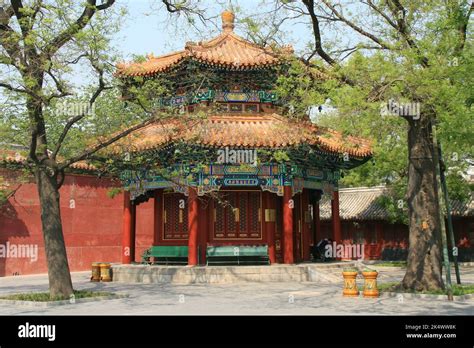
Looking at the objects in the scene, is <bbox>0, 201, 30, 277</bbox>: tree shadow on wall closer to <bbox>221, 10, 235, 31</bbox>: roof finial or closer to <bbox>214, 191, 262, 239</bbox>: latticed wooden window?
<bbox>214, 191, 262, 239</bbox>: latticed wooden window

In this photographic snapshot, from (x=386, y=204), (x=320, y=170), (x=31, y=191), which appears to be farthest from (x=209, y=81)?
(x=386, y=204)

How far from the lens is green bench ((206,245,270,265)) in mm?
17891

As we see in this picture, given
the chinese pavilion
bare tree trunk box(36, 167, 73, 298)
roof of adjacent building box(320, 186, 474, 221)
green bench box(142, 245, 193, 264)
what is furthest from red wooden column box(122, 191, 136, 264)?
roof of adjacent building box(320, 186, 474, 221)

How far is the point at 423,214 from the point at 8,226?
16.0 meters

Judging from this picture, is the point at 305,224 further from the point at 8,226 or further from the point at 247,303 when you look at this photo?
the point at 8,226

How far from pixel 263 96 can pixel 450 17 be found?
293 inches

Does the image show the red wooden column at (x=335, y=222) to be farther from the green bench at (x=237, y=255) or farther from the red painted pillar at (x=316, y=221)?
the green bench at (x=237, y=255)

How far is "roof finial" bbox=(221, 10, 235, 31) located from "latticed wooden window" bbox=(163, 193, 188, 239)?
6609mm

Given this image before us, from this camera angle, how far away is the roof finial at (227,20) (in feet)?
68.2

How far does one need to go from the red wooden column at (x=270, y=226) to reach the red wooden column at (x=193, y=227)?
247 centimetres

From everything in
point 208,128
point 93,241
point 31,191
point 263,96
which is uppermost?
point 263,96

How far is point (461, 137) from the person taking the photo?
14.7 meters

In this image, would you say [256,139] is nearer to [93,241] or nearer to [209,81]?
[209,81]

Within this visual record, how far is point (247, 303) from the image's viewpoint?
11.8 meters
